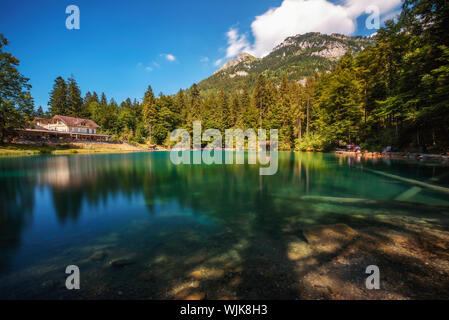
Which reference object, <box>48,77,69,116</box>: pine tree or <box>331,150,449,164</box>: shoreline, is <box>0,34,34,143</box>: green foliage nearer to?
<box>48,77,69,116</box>: pine tree

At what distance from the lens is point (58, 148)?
4206 centimetres

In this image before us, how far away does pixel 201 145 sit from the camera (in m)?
63.2

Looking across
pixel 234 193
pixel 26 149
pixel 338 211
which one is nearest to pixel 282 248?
pixel 338 211

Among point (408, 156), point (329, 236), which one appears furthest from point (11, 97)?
point (408, 156)

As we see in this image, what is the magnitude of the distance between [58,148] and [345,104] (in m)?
56.8

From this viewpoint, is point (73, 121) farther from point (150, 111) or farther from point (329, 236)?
point (329, 236)

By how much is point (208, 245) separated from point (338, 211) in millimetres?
5126

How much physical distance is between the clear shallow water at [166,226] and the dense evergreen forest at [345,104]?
14530 mm

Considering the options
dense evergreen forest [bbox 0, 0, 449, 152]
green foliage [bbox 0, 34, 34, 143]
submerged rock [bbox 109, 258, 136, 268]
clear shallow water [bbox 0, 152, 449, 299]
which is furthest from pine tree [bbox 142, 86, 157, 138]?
submerged rock [bbox 109, 258, 136, 268]

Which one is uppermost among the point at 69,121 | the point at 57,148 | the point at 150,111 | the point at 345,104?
the point at 150,111

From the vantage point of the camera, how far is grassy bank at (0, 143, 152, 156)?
34331 mm

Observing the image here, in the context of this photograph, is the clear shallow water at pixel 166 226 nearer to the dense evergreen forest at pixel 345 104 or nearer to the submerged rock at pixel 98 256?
the submerged rock at pixel 98 256
